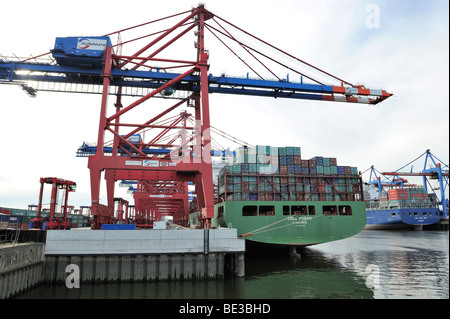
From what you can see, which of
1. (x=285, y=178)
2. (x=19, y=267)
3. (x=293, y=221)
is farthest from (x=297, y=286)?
(x=19, y=267)

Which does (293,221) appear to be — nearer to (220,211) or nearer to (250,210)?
(250,210)

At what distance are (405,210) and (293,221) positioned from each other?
59.4 m

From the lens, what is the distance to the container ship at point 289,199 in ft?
74.9

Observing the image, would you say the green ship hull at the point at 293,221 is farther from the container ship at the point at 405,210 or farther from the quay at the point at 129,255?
the container ship at the point at 405,210

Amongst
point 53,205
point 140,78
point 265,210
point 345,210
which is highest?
point 140,78

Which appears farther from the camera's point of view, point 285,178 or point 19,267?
point 285,178

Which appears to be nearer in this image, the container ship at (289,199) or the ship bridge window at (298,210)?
the container ship at (289,199)

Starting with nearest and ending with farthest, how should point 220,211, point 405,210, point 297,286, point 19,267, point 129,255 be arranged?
1. point 19,267
2. point 297,286
3. point 129,255
4. point 220,211
5. point 405,210

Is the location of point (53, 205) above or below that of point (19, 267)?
above

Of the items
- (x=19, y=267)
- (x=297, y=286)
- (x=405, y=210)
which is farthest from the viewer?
(x=405, y=210)

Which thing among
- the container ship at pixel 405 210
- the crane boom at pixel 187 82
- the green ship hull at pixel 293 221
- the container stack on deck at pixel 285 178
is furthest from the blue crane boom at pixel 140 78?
the container ship at pixel 405 210

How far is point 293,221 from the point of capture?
23.2 metres

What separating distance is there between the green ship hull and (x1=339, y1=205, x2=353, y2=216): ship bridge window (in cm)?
66
